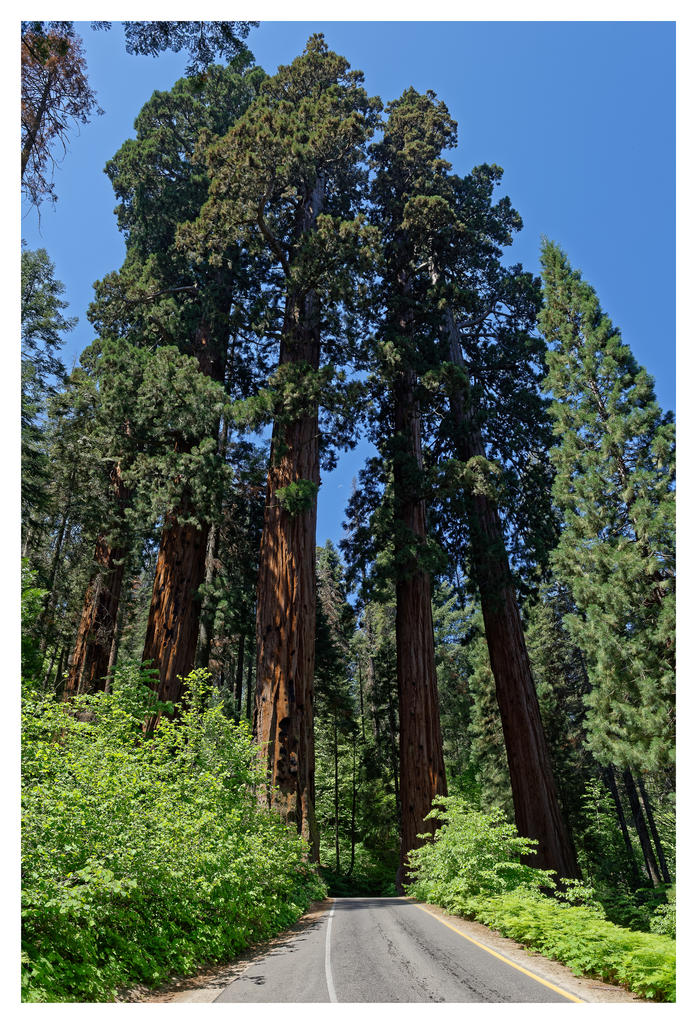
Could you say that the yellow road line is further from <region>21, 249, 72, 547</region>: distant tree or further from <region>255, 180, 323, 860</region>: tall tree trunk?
<region>21, 249, 72, 547</region>: distant tree

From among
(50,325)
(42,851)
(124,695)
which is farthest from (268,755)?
(50,325)

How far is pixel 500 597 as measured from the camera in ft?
42.5

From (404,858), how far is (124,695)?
6.89 metres

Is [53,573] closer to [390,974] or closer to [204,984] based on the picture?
[204,984]

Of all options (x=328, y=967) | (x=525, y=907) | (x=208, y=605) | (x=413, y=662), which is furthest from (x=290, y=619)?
(x=328, y=967)

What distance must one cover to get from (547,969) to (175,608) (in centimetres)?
938

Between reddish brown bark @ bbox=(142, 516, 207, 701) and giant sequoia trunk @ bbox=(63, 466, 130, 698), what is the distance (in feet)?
6.21

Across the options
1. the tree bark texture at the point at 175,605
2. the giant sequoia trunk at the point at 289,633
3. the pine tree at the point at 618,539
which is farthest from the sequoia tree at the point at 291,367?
the pine tree at the point at 618,539

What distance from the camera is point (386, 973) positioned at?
4.52 m

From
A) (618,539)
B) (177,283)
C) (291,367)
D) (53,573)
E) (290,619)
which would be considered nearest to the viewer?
(618,539)

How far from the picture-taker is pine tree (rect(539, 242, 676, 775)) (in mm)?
7680

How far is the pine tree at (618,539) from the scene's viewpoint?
768 centimetres

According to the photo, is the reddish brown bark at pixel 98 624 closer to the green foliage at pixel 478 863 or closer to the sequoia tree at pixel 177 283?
the sequoia tree at pixel 177 283
